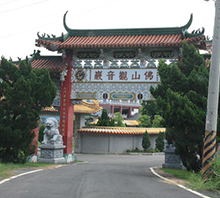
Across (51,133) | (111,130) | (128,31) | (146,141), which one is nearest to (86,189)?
(51,133)

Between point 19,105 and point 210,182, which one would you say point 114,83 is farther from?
point 210,182

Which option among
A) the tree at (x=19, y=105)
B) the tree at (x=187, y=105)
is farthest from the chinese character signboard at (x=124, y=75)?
the tree at (x=187, y=105)

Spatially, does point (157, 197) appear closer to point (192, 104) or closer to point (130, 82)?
point (192, 104)

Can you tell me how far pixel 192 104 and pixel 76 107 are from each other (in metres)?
22.4

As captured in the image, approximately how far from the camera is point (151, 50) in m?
18.5

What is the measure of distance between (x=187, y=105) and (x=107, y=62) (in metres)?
8.08

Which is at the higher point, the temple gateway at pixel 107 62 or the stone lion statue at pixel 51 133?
the temple gateway at pixel 107 62

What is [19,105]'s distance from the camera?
1541 centimetres

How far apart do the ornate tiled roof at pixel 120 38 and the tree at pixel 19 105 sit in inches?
133

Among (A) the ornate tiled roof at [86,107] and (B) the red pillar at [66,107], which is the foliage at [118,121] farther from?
(B) the red pillar at [66,107]

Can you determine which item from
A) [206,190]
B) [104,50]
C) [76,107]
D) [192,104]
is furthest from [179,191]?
[76,107]

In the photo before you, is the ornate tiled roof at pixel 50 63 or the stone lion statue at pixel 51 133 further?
the ornate tiled roof at pixel 50 63

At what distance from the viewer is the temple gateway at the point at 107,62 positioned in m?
18.3

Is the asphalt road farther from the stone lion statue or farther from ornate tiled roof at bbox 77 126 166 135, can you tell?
ornate tiled roof at bbox 77 126 166 135
